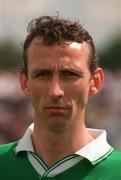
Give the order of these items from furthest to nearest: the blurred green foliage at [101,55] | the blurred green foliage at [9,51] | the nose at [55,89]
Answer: the blurred green foliage at [9,51], the blurred green foliage at [101,55], the nose at [55,89]

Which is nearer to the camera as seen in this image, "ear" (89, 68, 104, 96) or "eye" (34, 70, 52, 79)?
"eye" (34, 70, 52, 79)

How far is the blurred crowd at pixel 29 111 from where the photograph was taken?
12.0 meters

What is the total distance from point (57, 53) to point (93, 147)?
0.54 meters

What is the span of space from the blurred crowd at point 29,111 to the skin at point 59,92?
22.2ft

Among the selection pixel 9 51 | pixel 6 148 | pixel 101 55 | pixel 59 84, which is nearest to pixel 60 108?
pixel 59 84

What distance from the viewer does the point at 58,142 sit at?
4707 mm

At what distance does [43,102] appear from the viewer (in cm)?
458

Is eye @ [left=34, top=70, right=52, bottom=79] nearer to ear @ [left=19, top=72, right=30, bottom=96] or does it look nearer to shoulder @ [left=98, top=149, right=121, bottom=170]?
ear @ [left=19, top=72, right=30, bottom=96]

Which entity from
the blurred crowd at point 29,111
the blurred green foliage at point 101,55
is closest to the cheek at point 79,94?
the blurred crowd at point 29,111

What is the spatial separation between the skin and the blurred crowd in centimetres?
676

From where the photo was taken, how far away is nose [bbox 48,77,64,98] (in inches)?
178

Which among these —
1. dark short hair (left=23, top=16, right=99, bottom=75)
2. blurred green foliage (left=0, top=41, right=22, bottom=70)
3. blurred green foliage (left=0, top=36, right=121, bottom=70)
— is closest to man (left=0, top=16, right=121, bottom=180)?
dark short hair (left=23, top=16, right=99, bottom=75)

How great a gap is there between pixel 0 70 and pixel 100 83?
13.0m

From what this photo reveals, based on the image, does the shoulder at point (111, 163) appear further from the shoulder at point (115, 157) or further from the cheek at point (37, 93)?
the cheek at point (37, 93)
